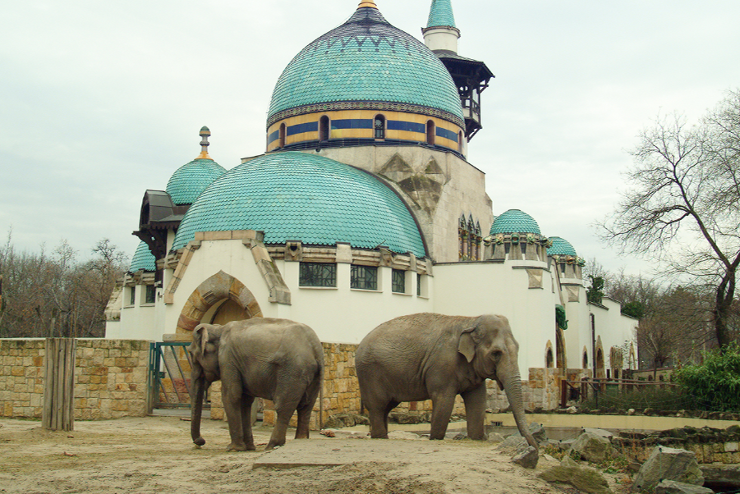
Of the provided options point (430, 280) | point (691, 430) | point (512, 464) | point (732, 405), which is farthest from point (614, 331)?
point (512, 464)

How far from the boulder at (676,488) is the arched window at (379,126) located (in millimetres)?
23848

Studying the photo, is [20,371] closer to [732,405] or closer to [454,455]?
[454,455]

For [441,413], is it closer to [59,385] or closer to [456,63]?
[59,385]

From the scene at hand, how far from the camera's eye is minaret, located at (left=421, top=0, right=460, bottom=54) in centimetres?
4309

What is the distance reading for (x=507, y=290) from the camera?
1145 inches

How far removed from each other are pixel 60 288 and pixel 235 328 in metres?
54.7

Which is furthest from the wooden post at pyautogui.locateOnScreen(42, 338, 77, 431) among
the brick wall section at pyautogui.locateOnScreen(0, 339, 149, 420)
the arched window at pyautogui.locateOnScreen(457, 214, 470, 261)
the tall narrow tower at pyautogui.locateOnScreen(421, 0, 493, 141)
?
the tall narrow tower at pyautogui.locateOnScreen(421, 0, 493, 141)

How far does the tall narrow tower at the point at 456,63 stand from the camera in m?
41.5

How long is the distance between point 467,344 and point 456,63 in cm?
3123

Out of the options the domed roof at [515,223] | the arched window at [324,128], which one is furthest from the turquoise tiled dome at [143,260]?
the domed roof at [515,223]

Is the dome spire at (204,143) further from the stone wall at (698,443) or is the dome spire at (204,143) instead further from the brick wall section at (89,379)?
the stone wall at (698,443)

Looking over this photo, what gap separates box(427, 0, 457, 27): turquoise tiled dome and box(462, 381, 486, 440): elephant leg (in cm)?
3388

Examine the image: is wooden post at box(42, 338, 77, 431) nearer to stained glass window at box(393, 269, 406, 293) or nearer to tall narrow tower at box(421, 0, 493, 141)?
stained glass window at box(393, 269, 406, 293)

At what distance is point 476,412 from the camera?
12.6m
